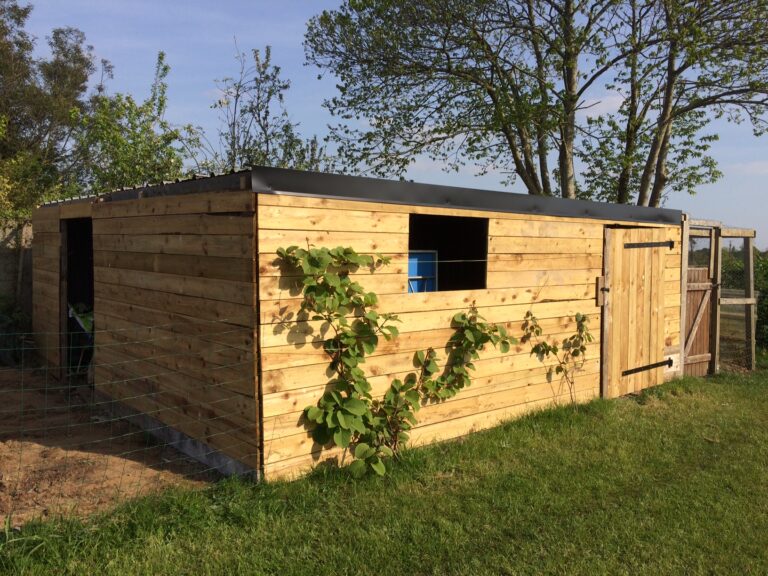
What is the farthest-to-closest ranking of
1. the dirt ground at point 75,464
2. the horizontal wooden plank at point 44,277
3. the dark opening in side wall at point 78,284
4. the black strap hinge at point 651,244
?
the horizontal wooden plank at point 44,277, the dark opening in side wall at point 78,284, the black strap hinge at point 651,244, the dirt ground at point 75,464

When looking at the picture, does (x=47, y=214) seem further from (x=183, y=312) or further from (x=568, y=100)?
(x=568, y=100)

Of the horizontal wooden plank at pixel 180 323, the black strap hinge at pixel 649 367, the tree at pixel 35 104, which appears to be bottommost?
the black strap hinge at pixel 649 367

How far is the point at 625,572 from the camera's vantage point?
3502 millimetres

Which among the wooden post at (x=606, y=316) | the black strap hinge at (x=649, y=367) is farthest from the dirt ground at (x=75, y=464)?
the black strap hinge at (x=649, y=367)

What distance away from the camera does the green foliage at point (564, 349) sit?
639cm

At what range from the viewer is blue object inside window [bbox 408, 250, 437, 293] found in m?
6.50

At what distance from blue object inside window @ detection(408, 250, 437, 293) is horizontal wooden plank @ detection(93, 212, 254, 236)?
2.36 metres

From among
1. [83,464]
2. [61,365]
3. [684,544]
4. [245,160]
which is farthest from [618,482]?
[245,160]

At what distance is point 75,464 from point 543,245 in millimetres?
4885

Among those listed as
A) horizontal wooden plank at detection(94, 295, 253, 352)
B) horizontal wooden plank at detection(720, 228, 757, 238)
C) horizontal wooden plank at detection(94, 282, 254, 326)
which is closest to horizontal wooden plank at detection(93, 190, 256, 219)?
horizontal wooden plank at detection(94, 282, 254, 326)

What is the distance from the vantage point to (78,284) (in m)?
8.13

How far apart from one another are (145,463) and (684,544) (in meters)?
4.01

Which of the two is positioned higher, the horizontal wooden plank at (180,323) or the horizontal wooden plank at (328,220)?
the horizontal wooden plank at (328,220)

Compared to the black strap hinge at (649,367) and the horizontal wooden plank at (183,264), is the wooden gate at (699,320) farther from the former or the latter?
the horizontal wooden plank at (183,264)
